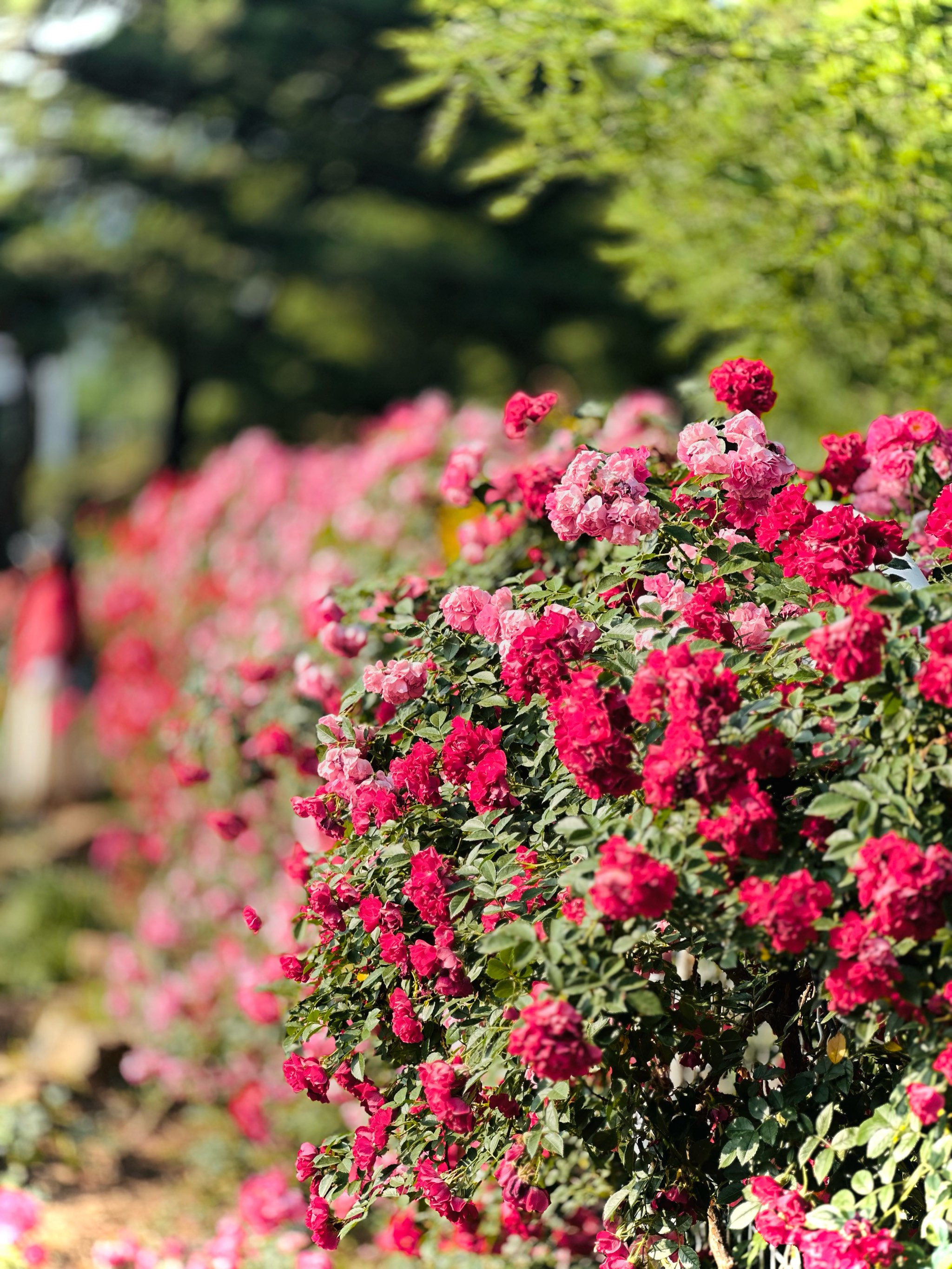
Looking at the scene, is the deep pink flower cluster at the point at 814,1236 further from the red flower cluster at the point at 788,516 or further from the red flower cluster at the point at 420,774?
the red flower cluster at the point at 788,516

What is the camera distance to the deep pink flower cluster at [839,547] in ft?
6.32

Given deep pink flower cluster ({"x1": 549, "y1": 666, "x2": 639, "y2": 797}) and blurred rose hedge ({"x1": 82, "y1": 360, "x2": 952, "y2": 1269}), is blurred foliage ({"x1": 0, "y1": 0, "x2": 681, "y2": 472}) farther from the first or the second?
deep pink flower cluster ({"x1": 549, "y1": 666, "x2": 639, "y2": 797})

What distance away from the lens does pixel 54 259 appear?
1597 centimetres

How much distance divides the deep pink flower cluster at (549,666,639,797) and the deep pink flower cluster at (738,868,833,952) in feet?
0.83

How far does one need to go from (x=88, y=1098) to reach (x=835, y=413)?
13.9 ft

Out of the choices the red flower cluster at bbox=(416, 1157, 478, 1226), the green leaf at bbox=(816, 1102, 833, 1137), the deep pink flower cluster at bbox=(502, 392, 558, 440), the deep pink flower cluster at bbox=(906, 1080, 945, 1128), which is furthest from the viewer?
the deep pink flower cluster at bbox=(502, 392, 558, 440)

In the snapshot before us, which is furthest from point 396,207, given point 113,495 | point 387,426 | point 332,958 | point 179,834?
point 332,958

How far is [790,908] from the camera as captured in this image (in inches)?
62.4

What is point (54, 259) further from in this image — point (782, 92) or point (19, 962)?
point (782, 92)

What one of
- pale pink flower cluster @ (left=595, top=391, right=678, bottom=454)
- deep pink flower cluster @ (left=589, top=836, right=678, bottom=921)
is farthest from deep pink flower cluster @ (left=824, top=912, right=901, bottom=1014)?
pale pink flower cluster @ (left=595, top=391, right=678, bottom=454)

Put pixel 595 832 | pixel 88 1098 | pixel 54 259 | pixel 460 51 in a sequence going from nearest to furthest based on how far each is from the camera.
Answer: pixel 595 832 < pixel 460 51 < pixel 88 1098 < pixel 54 259

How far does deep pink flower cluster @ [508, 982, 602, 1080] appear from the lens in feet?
5.21

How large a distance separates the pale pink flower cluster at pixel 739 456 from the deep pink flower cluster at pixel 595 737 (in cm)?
49

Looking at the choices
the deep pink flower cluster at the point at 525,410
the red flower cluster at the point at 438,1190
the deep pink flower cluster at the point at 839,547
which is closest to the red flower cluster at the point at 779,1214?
the red flower cluster at the point at 438,1190
